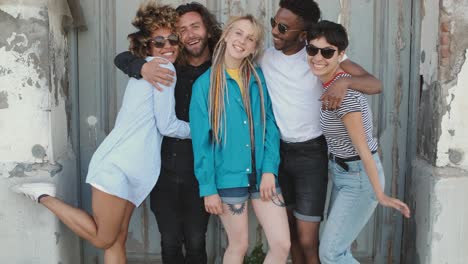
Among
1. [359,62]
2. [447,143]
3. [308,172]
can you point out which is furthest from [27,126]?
[447,143]

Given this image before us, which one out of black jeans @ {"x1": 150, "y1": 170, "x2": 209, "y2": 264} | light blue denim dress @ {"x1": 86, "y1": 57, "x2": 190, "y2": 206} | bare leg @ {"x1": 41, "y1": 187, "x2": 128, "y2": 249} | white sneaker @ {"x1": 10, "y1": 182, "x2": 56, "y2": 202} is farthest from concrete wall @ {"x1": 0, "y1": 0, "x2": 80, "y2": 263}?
black jeans @ {"x1": 150, "y1": 170, "x2": 209, "y2": 264}

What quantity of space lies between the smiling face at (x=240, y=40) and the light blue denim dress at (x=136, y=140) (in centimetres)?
35

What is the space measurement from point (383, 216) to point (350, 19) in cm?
146

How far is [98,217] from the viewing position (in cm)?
323

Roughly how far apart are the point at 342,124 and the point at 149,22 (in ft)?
4.15

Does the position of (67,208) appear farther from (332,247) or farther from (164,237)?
(332,247)

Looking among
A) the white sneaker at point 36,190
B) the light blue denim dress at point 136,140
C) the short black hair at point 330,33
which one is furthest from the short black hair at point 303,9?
the white sneaker at point 36,190

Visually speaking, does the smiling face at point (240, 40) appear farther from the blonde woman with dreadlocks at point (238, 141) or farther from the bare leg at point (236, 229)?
the bare leg at point (236, 229)

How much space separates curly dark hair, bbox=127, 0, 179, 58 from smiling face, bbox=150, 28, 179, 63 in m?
0.02

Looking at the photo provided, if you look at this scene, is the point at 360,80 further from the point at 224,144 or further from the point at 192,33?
the point at 192,33

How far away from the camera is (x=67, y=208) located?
330cm

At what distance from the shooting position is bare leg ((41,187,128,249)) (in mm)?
3180

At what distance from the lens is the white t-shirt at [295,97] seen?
3184 mm

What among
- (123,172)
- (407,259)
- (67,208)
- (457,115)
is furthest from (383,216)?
(67,208)
